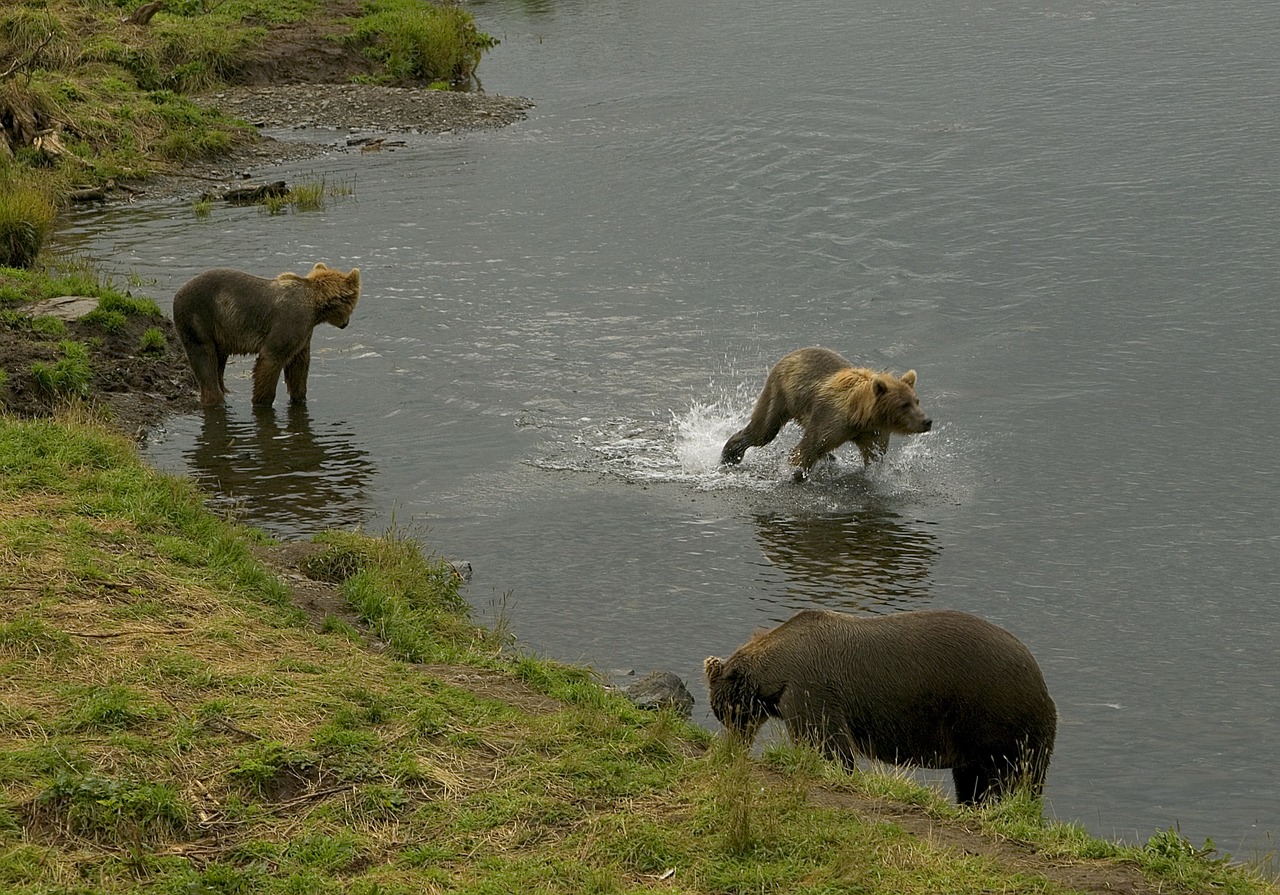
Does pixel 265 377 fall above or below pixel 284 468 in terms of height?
above

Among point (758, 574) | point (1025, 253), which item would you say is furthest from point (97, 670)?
point (1025, 253)

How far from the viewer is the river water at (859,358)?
11.2 meters


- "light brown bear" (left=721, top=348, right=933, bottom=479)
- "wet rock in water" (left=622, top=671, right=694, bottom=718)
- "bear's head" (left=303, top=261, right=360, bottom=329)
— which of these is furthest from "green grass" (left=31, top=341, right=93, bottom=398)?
"wet rock in water" (left=622, top=671, right=694, bottom=718)

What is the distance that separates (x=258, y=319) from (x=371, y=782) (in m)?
9.52

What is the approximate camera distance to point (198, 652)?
7.67 meters

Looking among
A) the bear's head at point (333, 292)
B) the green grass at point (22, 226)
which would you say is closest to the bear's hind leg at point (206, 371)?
the bear's head at point (333, 292)

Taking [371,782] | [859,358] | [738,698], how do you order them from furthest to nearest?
[859,358] → [738,698] → [371,782]

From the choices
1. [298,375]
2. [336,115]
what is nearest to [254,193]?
[336,115]

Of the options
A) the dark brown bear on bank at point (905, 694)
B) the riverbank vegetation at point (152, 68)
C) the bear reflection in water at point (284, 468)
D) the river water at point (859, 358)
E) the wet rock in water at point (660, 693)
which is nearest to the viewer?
the dark brown bear on bank at point (905, 694)

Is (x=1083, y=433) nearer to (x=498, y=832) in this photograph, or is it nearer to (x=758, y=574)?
(x=758, y=574)

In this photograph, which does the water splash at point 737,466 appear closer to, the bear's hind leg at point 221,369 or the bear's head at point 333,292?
the bear's head at point 333,292

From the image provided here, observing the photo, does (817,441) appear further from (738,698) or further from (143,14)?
(143,14)

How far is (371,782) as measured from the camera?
6.55 m

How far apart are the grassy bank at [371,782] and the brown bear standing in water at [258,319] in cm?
637
